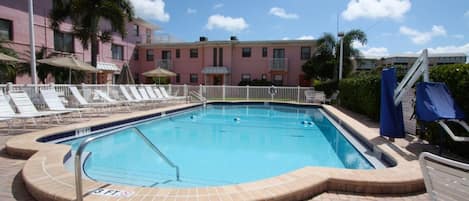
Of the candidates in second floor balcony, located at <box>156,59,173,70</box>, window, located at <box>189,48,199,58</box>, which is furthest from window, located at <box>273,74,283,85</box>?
second floor balcony, located at <box>156,59,173,70</box>

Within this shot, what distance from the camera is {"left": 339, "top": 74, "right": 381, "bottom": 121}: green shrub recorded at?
8.88 meters

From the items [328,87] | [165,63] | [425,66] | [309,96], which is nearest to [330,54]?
[328,87]

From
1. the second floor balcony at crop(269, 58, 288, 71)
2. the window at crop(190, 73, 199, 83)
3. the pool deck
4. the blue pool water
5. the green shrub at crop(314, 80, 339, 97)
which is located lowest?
the blue pool water

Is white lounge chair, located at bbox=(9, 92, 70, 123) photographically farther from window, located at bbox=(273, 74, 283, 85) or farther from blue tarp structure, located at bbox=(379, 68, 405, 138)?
window, located at bbox=(273, 74, 283, 85)

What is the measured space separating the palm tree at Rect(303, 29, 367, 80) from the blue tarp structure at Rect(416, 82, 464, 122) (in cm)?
1550

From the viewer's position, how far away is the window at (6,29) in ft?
50.0

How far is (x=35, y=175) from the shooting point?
10.9ft

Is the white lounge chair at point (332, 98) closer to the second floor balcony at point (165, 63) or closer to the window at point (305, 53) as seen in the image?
the window at point (305, 53)

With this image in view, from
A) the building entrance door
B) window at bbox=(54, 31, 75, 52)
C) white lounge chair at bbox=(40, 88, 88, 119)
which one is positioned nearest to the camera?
white lounge chair at bbox=(40, 88, 88, 119)

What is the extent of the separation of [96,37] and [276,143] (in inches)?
488

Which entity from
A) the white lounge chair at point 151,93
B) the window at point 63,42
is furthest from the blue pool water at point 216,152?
the window at point 63,42

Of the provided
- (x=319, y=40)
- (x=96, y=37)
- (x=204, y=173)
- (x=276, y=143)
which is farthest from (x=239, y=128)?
(x=319, y=40)

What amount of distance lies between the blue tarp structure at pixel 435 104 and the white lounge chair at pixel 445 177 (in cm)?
353

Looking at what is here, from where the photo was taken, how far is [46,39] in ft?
58.0
